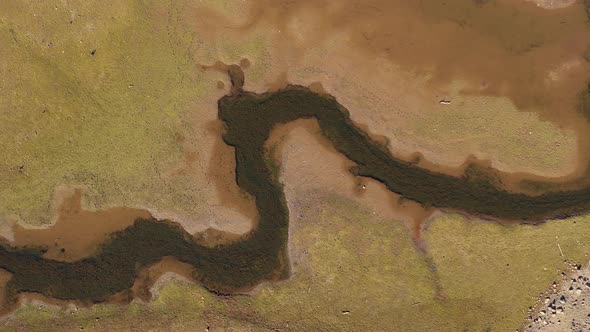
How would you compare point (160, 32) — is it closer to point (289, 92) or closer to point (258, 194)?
point (289, 92)

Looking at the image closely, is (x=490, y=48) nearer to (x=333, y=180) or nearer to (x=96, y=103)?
(x=333, y=180)

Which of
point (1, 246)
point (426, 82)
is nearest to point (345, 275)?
point (426, 82)

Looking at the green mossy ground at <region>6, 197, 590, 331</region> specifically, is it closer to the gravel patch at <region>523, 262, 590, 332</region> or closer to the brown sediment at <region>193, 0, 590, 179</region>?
the gravel patch at <region>523, 262, 590, 332</region>

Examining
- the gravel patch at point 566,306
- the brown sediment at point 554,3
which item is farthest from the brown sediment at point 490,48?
the gravel patch at point 566,306

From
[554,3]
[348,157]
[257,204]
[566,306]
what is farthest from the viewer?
[257,204]

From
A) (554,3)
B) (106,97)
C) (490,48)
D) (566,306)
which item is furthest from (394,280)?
(106,97)

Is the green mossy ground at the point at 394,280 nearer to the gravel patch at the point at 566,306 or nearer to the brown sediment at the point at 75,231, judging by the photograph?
the gravel patch at the point at 566,306
